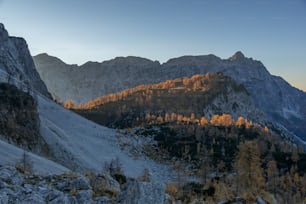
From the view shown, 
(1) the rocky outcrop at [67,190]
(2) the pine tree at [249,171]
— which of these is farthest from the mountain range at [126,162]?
(2) the pine tree at [249,171]

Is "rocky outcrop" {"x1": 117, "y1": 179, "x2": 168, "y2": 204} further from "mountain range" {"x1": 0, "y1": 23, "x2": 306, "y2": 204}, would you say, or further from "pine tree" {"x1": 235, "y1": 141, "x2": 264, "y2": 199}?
"pine tree" {"x1": 235, "y1": 141, "x2": 264, "y2": 199}

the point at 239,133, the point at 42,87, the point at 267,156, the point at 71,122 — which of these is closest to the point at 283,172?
the point at 267,156

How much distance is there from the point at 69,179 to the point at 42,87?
171113 mm

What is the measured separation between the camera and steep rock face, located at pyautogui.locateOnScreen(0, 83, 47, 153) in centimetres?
5859

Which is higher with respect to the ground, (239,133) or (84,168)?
(239,133)

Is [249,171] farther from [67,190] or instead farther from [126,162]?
[67,190]

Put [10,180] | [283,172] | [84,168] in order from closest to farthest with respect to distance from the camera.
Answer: [10,180], [84,168], [283,172]

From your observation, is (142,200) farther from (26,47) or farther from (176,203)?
(26,47)

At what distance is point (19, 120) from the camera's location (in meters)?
65.8

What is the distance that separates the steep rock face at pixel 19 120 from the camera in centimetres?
5859

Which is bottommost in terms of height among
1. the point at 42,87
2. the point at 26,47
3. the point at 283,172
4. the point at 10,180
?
the point at 283,172

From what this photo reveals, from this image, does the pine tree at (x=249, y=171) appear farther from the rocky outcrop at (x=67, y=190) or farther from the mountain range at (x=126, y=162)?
the rocky outcrop at (x=67, y=190)

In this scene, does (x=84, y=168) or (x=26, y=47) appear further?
(x=26, y=47)

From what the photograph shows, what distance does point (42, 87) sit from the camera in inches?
7239
